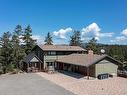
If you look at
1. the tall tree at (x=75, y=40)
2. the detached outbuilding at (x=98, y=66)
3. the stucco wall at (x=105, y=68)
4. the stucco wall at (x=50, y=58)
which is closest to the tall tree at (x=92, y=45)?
the tall tree at (x=75, y=40)

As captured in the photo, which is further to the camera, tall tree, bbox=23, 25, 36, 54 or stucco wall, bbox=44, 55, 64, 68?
tall tree, bbox=23, 25, 36, 54

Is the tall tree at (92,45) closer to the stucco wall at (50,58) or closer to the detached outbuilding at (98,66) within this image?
the stucco wall at (50,58)

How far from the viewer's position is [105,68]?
105 ft

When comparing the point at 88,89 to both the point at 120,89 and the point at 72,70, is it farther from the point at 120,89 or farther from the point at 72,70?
the point at 72,70

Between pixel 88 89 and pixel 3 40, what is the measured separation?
2575cm

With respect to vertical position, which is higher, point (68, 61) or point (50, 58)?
point (50, 58)

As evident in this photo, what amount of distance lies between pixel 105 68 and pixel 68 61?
25.7ft

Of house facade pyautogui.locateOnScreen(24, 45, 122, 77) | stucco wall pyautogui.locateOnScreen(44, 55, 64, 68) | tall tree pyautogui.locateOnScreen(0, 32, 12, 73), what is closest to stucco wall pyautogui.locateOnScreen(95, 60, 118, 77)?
house facade pyautogui.locateOnScreen(24, 45, 122, 77)

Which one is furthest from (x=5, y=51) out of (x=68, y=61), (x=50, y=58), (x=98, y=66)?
(x=98, y=66)

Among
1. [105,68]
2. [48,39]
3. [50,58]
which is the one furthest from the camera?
[48,39]

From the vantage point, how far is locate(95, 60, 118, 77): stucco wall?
30916mm

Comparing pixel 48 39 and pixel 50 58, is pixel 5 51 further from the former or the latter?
pixel 48 39

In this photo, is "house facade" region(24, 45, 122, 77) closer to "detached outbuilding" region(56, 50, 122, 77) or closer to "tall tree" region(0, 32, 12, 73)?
"detached outbuilding" region(56, 50, 122, 77)

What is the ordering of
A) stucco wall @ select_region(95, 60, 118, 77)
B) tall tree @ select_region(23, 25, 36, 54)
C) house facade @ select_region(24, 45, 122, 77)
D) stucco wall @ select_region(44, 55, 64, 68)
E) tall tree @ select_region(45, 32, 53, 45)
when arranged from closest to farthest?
stucco wall @ select_region(95, 60, 118, 77)
house facade @ select_region(24, 45, 122, 77)
stucco wall @ select_region(44, 55, 64, 68)
tall tree @ select_region(23, 25, 36, 54)
tall tree @ select_region(45, 32, 53, 45)
